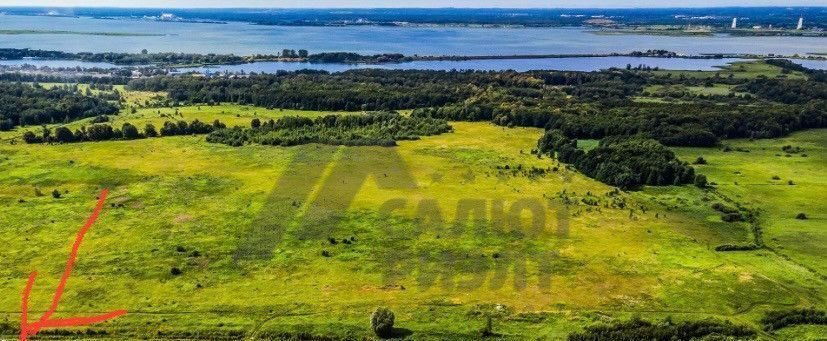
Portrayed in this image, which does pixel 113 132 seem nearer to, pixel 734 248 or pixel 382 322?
pixel 382 322

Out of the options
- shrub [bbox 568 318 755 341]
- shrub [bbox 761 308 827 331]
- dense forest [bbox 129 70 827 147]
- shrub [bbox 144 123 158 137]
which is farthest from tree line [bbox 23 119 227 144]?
shrub [bbox 761 308 827 331]

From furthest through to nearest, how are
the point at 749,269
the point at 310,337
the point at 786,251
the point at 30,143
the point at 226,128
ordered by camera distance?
the point at 226,128 → the point at 30,143 → the point at 786,251 → the point at 749,269 → the point at 310,337

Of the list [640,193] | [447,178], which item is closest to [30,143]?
[447,178]

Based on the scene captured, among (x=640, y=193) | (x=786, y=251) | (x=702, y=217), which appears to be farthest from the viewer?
(x=640, y=193)

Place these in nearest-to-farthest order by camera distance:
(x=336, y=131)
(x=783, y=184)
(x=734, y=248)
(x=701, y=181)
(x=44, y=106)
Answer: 1. (x=734, y=248)
2. (x=701, y=181)
3. (x=783, y=184)
4. (x=336, y=131)
5. (x=44, y=106)

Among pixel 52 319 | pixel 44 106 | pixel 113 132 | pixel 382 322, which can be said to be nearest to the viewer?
pixel 382 322

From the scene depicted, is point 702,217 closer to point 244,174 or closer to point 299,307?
point 299,307

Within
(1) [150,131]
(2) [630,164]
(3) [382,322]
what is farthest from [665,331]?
(1) [150,131]
